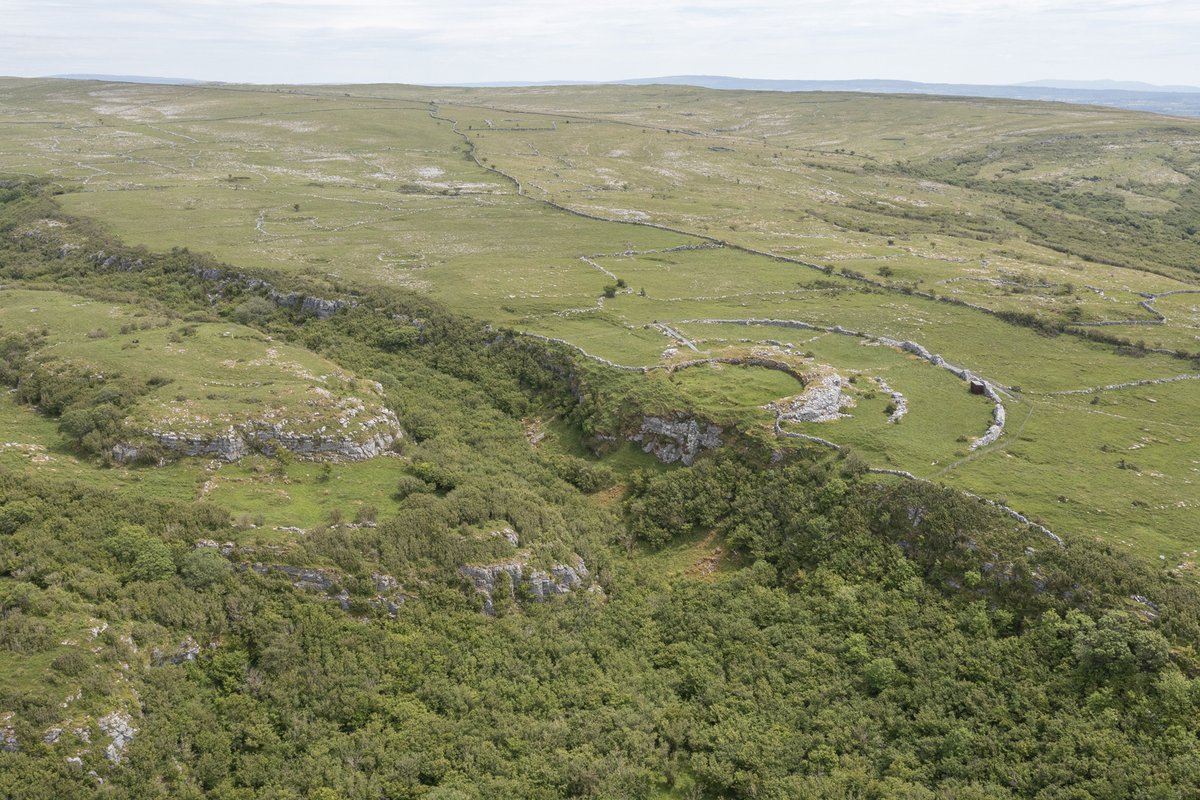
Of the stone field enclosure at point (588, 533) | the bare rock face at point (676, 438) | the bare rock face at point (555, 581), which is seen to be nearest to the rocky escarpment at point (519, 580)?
the bare rock face at point (555, 581)

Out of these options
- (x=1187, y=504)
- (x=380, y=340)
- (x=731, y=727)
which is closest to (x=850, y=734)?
(x=731, y=727)

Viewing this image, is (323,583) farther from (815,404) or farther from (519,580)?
(815,404)

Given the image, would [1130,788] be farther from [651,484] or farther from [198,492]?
[198,492]

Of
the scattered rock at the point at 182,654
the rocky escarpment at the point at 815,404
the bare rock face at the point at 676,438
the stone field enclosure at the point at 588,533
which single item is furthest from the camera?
the bare rock face at the point at 676,438

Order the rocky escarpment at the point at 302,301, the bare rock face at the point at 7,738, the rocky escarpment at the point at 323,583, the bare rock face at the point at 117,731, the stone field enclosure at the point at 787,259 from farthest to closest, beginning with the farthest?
the rocky escarpment at the point at 302,301 → the stone field enclosure at the point at 787,259 → the rocky escarpment at the point at 323,583 → the bare rock face at the point at 117,731 → the bare rock face at the point at 7,738

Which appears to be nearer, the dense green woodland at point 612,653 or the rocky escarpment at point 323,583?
the dense green woodland at point 612,653

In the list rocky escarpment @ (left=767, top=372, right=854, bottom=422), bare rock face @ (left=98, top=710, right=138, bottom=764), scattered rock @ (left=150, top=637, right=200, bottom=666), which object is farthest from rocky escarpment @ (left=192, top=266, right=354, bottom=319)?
bare rock face @ (left=98, top=710, right=138, bottom=764)

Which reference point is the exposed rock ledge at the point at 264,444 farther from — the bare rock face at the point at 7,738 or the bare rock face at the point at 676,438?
the bare rock face at the point at 7,738

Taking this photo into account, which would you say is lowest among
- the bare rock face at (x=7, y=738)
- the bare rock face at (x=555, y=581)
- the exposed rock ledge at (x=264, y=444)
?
the bare rock face at (x=555, y=581)
